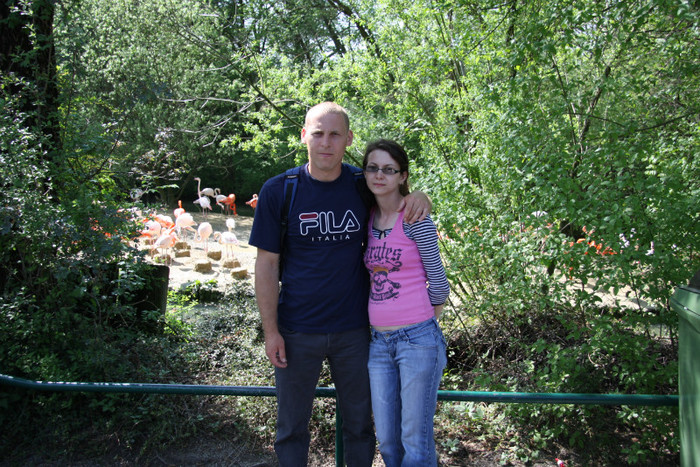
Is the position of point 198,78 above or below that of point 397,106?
above

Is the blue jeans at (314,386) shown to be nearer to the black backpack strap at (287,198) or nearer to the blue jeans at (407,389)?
the blue jeans at (407,389)

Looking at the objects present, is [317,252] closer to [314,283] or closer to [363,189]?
[314,283]

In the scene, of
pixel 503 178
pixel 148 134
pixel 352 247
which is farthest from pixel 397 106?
pixel 148 134

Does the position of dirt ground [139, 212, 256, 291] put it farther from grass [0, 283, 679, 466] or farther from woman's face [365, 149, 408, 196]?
woman's face [365, 149, 408, 196]

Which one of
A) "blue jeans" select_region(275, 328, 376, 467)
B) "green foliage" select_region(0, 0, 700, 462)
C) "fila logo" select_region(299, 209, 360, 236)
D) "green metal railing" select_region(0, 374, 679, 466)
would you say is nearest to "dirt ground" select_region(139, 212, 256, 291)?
"green foliage" select_region(0, 0, 700, 462)

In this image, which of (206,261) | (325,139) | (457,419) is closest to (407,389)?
(325,139)

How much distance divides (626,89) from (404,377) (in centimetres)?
263

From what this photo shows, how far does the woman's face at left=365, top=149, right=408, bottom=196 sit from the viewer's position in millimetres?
2285

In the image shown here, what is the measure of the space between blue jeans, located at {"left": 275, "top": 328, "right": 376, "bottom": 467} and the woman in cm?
10

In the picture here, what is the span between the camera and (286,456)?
7.73 ft

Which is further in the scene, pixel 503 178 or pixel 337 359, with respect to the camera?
pixel 503 178

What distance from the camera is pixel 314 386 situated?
7.83 ft

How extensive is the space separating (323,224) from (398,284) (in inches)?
15.3

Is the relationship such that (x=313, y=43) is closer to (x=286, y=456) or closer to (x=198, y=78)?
(x=198, y=78)
